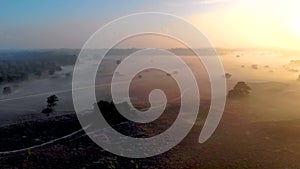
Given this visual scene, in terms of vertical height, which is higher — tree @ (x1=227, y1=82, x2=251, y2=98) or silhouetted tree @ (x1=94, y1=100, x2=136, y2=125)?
tree @ (x1=227, y1=82, x2=251, y2=98)

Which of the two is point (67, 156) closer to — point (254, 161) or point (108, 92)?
point (254, 161)

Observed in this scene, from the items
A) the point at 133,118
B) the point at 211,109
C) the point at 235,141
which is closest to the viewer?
the point at 235,141

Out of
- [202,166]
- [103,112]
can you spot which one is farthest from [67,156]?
[103,112]

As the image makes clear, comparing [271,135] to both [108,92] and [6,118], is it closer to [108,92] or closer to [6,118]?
[6,118]

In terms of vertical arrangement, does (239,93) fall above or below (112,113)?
above

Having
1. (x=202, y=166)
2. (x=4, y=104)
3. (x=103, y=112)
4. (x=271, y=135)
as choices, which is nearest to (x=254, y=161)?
(x=202, y=166)

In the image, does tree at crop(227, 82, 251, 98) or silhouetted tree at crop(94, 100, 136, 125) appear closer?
silhouetted tree at crop(94, 100, 136, 125)

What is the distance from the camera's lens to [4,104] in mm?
46062

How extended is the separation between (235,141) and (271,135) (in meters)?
3.19

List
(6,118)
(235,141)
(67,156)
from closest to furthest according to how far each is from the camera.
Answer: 1. (67,156)
2. (235,141)
3. (6,118)

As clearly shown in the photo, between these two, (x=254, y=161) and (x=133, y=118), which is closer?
(x=254, y=161)

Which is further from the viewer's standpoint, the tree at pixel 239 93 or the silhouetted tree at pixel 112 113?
the tree at pixel 239 93

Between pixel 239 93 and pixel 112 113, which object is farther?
pixel 239 93

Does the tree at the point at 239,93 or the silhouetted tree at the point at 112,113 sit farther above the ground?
the tree at the point at 239,93
